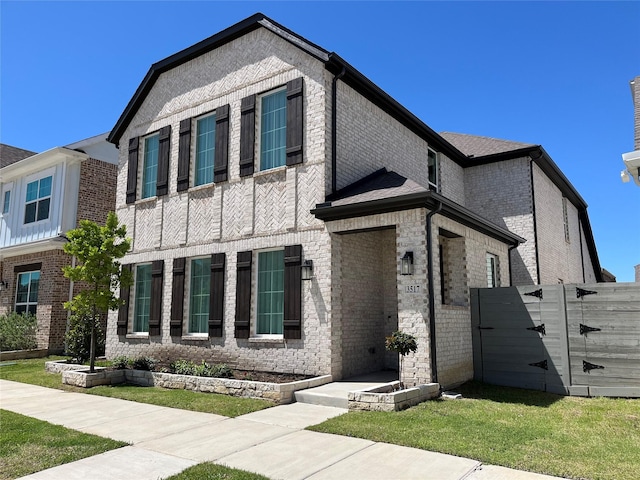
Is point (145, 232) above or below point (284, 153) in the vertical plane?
below

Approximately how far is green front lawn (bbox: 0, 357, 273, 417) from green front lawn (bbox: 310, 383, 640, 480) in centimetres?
198

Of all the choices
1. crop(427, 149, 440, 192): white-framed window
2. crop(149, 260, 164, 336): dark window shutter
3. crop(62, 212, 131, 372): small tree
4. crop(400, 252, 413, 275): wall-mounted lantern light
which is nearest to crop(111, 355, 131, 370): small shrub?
crop(62, 212, 131, 372): small tree

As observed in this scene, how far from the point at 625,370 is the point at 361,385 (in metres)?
4.97

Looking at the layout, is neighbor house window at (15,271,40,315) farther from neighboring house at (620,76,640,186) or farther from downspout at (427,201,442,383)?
neighboring house at (620,76,640,186)

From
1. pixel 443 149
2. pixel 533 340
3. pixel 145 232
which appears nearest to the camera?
pixel 533 340

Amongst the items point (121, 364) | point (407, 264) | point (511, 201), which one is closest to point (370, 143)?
point (407, 264)

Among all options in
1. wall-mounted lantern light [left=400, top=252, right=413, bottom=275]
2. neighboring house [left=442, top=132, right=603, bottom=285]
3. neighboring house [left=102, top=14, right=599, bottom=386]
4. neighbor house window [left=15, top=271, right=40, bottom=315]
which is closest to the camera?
wall-mounted lantern light [left=400, top=252, right=413, bottom=275]

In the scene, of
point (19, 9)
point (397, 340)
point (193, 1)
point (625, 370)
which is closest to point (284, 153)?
point (193, 1)

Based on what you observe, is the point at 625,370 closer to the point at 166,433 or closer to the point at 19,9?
the point at 166,433

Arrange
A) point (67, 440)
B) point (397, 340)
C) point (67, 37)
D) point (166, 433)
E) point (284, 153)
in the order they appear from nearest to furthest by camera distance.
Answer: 1. point (67, 440)
2. point (166, 433)
3. point (397, 340)
4. point (67, 37)
5. point (284, 153)

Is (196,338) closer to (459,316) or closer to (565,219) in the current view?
(459,316)

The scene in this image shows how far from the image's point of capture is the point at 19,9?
9.60m

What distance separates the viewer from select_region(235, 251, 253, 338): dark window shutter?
11.1 meters

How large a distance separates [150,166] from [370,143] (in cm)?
709
